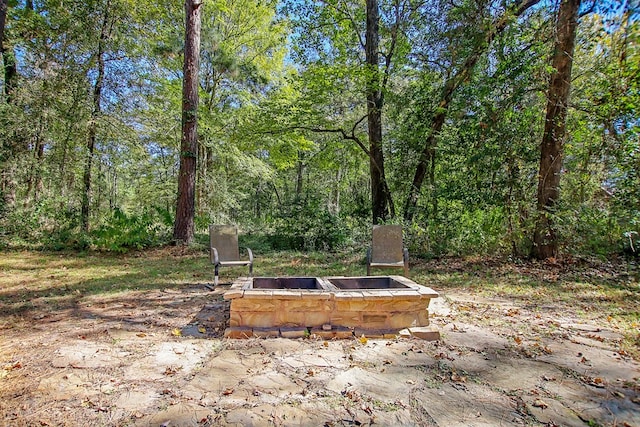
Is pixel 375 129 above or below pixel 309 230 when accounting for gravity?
above

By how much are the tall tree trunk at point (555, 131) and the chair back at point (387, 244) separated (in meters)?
2.84

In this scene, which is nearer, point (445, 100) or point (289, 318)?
point (289, 318)

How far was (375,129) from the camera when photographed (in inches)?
352

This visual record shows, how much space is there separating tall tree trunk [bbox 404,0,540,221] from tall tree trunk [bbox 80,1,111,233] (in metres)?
7.79

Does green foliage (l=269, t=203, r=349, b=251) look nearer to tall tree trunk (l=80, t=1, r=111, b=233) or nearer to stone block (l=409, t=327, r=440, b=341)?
tall tree trunk (l=80, t=1, r=111, b=233)

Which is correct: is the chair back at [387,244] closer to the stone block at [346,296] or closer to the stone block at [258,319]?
the stone block at [346,296]

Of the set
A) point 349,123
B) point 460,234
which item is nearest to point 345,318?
point 460,234

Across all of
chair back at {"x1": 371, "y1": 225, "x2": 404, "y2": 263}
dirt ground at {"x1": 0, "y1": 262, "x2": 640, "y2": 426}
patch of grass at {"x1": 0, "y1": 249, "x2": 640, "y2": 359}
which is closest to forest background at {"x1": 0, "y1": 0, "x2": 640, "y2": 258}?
patch of grass at {"x1": 0, "y1": 249, "x2": 640, "y2": 359}

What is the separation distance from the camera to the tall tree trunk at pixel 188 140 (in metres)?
7.97

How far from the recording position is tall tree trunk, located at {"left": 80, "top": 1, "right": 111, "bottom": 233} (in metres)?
8.68

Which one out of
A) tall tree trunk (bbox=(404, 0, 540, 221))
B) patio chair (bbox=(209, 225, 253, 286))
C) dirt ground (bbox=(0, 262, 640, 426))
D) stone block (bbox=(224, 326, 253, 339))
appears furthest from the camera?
tall tree trunk (bbox=(404, 0, 540, 221))

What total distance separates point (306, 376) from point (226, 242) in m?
3.38

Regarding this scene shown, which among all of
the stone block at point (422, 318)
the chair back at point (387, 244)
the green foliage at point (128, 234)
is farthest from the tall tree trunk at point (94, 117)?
the stone block at point (422, 318)

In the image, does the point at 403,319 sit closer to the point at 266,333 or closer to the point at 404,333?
the point at 404,333
